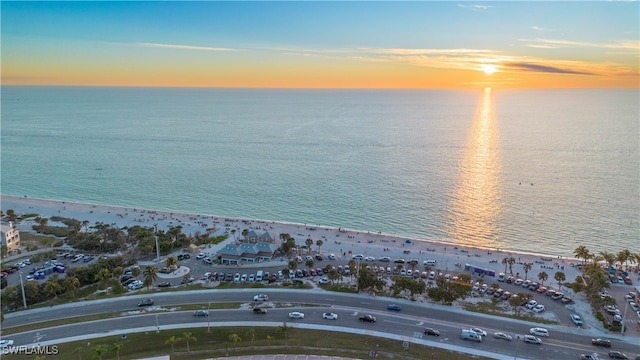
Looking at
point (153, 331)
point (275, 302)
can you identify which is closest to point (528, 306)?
point (275, 302)

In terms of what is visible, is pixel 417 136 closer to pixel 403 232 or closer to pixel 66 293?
pixel 403 232

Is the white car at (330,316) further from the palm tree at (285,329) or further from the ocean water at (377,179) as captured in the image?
the ocean water at (377,179)

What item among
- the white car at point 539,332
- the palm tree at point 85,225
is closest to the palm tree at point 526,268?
the white car at point 539,332

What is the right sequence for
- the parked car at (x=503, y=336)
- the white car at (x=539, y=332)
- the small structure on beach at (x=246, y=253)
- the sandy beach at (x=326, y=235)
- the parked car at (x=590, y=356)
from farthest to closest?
the sandy beach at (x=326, y=235), the small structure on beach at (x=246, y=253), the white car at (x=539, y=332), the parked car at (x=503, y=336), the parked car at (x=590, y=356)

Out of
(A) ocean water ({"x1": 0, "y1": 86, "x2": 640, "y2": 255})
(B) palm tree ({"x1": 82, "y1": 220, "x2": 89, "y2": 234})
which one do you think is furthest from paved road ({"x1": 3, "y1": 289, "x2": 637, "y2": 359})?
(A) ocean water ({"x1": 0, "y1": 86, "x2": 640, "y2": 255})

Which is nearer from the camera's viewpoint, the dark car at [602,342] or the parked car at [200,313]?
the dark car at [602,342]

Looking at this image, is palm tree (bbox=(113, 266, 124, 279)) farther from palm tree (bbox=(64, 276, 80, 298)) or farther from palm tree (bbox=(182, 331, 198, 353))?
palm tree (bbox=(182, 331, 198, 353))

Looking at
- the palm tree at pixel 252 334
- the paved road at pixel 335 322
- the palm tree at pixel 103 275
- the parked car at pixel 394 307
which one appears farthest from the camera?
the palm tree at pixel 103 275

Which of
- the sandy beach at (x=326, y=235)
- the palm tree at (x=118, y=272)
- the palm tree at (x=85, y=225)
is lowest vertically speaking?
the sandy beach at (x=326, y=235)
